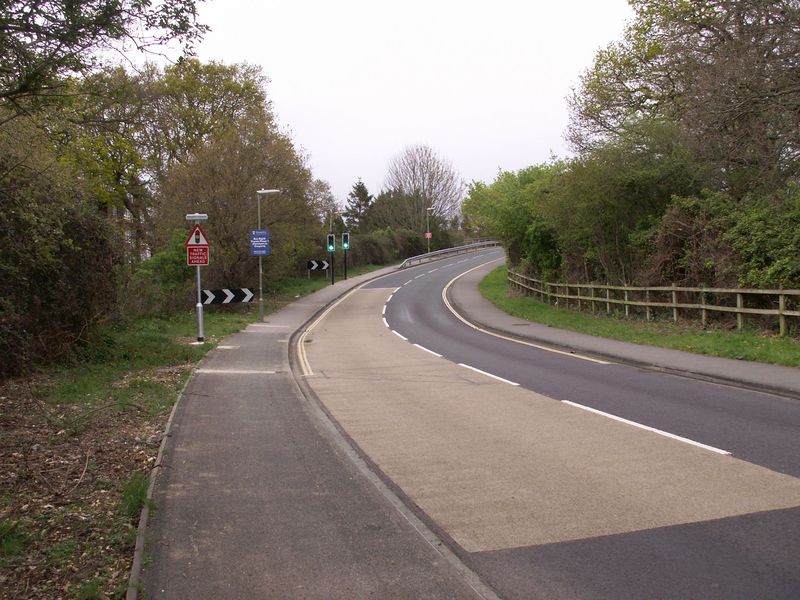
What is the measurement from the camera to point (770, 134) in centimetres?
1672

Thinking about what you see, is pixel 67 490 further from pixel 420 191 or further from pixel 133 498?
pixel 420 191

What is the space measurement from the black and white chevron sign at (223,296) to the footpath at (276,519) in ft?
37.6

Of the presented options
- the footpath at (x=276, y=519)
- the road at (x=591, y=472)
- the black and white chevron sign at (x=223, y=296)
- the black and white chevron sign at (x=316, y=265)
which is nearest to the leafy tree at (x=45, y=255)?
the footpath at (x=276, y=519)

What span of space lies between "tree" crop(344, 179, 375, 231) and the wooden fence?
203ft

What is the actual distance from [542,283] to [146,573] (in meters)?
28.4

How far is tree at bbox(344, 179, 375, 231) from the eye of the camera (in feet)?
292

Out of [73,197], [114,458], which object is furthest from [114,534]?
[73,197]

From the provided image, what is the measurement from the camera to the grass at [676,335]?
1359cm

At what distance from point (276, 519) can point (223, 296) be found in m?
18.2

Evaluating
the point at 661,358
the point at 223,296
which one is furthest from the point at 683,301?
the point at 223,296

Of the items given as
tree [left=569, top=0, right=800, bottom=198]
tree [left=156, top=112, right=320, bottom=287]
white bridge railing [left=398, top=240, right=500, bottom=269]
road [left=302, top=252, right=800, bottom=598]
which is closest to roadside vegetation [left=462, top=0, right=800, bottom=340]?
tree [left=569, top=0, right=800, bottom=198]

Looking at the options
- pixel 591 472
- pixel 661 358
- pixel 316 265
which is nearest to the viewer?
pixel 591 472

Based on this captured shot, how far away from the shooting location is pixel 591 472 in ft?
20.8

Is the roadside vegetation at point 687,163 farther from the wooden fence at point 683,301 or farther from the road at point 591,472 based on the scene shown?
the road at point 591,472
